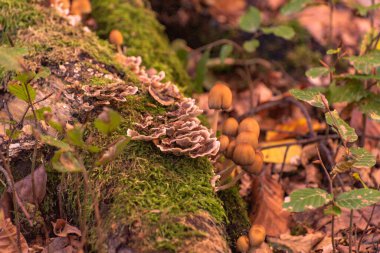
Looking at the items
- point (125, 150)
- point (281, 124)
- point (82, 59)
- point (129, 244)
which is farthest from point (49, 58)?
point (281, 124)

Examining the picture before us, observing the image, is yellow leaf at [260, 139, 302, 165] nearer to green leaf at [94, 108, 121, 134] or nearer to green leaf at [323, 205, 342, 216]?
green leaf at [323, 205, 342, 216]

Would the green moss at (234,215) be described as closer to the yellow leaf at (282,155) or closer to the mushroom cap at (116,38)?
the yellow leaf at (282,155)

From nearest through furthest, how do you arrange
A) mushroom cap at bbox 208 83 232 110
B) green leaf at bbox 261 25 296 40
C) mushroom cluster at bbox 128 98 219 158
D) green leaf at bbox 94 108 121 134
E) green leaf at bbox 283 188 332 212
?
green leaf at bbox 94 108 121 134 < green leaf at bbox 283 188 332 212 < mushroom cluster at bbox 128 98 219 158 < mushroom cap at bbox 208 83 232 110 < green leaf at bbox 261 25 296 40

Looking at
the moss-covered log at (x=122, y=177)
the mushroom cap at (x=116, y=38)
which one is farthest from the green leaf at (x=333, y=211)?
the mushroom cap at (x=116, y=38)

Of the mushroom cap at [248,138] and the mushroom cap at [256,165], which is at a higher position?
the mushroom cap at [248,138]

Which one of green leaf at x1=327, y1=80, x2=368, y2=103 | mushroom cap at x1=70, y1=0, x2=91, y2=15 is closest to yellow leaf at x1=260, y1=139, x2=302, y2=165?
green leaf at x1=327, y1=80, x2=368, y2=103

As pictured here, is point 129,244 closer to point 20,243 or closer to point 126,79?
point 20,243
